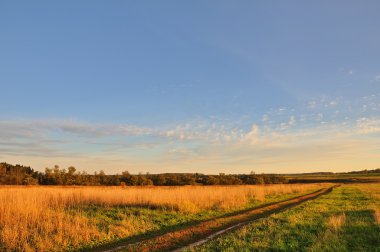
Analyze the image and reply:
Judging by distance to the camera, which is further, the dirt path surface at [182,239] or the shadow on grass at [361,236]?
the dirt path surface at [182,239]

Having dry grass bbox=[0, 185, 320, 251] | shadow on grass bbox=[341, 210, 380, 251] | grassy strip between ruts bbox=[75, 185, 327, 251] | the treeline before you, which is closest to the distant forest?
the treeline

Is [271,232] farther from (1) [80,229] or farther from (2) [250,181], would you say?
(2) [250,181]

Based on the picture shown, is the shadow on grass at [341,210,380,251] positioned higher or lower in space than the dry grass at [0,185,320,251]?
lower

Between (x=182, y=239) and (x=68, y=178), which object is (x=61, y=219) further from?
(x=68, y=178)

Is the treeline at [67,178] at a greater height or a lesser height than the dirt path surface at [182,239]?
greater

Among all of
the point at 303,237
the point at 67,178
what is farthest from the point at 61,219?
the point at 67,178

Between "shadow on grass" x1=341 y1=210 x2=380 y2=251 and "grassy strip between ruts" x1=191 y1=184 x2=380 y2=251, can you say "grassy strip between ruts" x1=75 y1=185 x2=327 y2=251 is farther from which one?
"shadow on grass" x1=341 y1=210 x2=380 y2=251

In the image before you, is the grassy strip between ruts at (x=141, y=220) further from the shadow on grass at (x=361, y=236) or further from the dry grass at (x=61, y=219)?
the shadow on grass at (x=361, y=236)

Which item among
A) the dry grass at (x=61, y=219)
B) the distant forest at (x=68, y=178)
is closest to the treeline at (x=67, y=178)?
the distant forest at (x=68, y=178)

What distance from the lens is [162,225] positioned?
58.9 ft

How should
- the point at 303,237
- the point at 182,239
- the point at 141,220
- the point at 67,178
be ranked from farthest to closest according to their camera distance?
the point at 67,178 < the point at 141,220 < the point at 182,239 < the point at 303,237

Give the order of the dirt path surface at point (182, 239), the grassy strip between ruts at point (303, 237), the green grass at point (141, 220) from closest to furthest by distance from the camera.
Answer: the grassy strip between ruts at point (303, 237)
the dirt path surface at point (182, 239)
the green grass at point (141, 220)

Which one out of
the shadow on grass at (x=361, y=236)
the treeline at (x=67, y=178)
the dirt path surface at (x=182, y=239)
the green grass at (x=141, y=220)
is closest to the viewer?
the shadow on grass at (x=361, y=236)

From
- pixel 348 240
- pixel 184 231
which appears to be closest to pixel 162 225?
pixel 184 231
